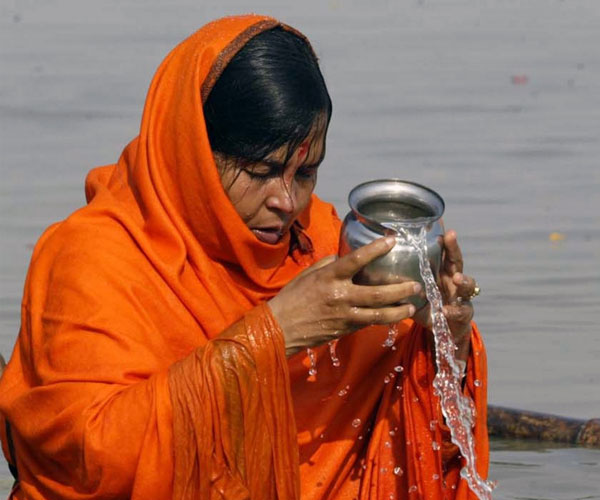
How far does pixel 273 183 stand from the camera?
368 centimetres

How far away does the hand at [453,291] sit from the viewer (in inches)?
145

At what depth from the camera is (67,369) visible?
3.58 metres

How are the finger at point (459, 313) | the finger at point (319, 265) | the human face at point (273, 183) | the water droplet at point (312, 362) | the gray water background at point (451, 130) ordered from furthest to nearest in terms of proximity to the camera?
the gray water background at point (451, 130), the water droplet at point (312, 362), the finger at point (459, 313), the human face at point (273, 183), the finger at point (319, 265)

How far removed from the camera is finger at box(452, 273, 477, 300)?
3.71 meters

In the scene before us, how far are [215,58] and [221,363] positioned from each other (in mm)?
766

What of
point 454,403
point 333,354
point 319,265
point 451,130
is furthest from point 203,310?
point 451,130

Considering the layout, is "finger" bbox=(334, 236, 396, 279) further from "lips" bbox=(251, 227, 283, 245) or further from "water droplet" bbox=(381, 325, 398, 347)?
"water droplet" bbox=(381, 325, 398, 347)

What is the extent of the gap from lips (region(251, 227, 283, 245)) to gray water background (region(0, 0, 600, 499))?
243 cm

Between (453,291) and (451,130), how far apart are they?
7.22m

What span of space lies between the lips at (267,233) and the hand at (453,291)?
41 cm

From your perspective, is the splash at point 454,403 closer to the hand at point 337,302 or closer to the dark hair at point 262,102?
the hand at point 337,302

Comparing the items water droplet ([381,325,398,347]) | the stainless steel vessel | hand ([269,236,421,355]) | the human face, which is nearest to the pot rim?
the stainless steel vessel

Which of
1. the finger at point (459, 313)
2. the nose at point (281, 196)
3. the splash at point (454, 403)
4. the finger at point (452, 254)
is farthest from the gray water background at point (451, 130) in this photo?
the nose at point (281, 196)

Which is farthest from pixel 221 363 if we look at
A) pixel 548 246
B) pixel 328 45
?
pixel 328 45
